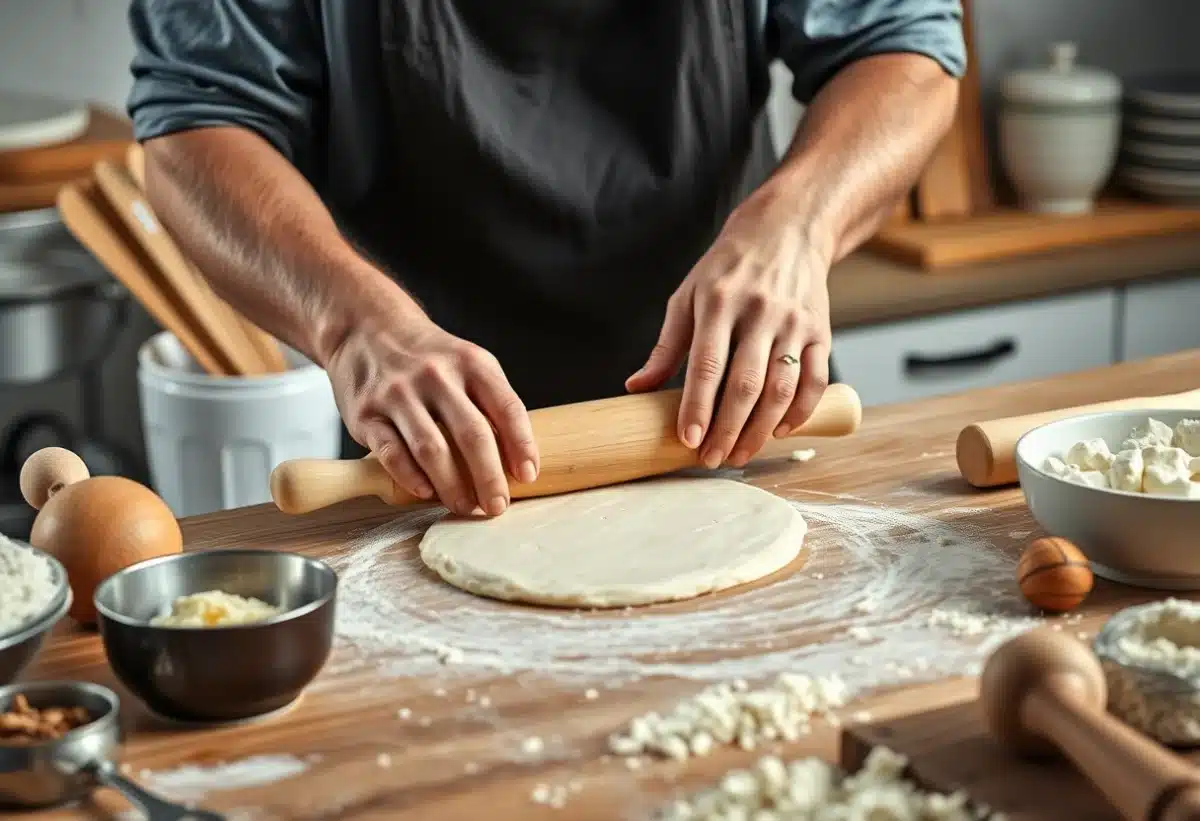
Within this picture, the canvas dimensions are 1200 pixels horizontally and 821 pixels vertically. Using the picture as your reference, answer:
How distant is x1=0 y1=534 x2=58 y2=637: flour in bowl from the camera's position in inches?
36.1

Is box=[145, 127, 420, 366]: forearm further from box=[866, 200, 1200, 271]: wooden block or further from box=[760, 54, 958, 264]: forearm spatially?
box=[866, 200, 1200, 271]: wooden block

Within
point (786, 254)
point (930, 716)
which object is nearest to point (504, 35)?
point (786, 254)

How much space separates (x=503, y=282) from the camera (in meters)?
1.65

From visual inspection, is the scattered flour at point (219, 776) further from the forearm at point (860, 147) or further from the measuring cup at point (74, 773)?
the forearm at point (860, 147)

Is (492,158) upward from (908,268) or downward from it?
upward

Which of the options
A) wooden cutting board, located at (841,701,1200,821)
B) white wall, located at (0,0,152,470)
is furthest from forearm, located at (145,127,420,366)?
white wall, located at (0,0,152,470)

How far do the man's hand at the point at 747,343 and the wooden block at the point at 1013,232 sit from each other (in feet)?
4.47

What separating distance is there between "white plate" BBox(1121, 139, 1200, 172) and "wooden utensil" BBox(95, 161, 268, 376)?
1731 millimetres

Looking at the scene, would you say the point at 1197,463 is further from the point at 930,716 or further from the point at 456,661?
the point at 456,661

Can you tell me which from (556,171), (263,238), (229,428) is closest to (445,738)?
(263,238)

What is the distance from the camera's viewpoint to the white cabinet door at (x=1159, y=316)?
2.84m

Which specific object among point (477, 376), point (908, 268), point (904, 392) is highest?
point (477, 376)

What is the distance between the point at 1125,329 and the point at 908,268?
44 cm

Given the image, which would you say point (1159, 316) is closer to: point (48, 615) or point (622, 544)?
point (622, 544)
